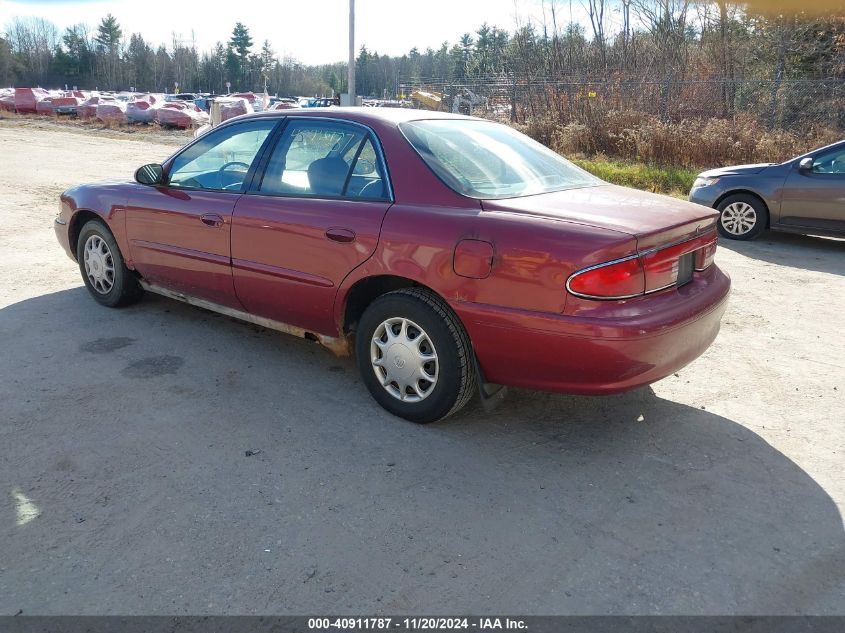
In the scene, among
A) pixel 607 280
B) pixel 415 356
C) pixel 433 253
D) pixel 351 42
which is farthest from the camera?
pixel 351 42

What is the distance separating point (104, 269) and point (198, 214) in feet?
4.70

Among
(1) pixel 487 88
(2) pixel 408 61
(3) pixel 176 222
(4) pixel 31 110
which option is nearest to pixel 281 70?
(2) pixel 408 61

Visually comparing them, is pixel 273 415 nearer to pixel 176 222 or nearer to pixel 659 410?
pixel 176 222

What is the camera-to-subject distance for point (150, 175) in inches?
202

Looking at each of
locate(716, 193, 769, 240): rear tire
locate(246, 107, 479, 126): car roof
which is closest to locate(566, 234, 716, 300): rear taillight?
locate(246, 107, 479, 126): car roof

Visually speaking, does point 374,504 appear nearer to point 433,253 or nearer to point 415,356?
point 415,356

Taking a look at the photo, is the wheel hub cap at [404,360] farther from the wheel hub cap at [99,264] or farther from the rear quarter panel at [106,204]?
the wheel hub cap at [99,264]

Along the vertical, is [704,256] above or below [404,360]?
above

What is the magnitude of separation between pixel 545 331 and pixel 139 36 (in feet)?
444

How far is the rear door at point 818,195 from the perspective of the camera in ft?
28.1

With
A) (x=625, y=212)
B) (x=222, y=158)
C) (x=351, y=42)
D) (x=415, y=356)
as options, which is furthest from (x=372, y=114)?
(x=351, y=42)

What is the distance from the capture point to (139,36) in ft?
398
